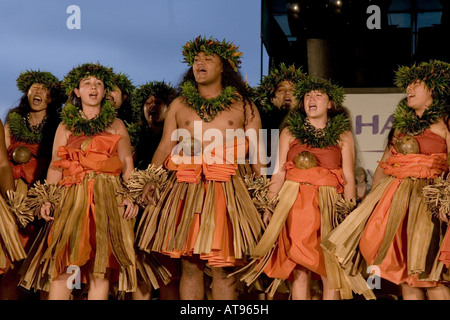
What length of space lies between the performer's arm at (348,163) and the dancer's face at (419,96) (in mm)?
429

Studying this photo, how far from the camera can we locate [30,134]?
5305 mm

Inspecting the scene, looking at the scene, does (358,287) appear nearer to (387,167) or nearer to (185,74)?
(387,167)

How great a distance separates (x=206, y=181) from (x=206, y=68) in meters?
0.72

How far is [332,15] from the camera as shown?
6.37m

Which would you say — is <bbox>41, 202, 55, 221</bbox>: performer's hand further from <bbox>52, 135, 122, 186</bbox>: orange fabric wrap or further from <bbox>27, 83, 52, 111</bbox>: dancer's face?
<bbox>27, 83, 52, 111</bbox>: dancer's face

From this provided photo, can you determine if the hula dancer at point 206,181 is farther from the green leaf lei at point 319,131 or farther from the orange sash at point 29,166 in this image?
the orange sash at point 29,166

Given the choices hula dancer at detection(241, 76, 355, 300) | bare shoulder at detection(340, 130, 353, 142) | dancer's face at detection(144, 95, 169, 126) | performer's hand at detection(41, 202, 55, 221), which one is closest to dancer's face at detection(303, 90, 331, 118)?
hula dancer at detection(241, 76, 355, 300)

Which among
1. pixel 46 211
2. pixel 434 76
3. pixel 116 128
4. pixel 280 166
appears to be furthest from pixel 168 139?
pixel 434 76

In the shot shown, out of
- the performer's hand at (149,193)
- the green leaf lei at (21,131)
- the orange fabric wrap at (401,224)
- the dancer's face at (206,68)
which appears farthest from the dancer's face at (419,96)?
the green leaf lei at (21,131)

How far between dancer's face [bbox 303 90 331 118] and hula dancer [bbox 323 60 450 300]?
1.46 ft

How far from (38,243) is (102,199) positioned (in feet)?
1.59

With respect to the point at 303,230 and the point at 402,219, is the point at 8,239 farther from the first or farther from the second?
the point at 402,219

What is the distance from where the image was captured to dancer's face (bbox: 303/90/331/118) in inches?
184
